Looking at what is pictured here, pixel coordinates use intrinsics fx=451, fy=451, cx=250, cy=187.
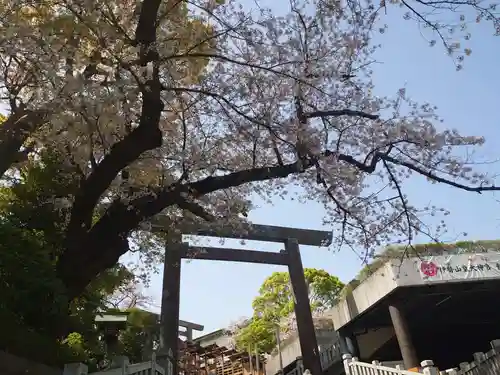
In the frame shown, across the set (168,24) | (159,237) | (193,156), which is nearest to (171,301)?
(159,237)

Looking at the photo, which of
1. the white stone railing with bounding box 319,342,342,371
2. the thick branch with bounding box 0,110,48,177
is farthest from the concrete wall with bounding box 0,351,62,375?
the white stone railing with bounding box 319,342,342,371

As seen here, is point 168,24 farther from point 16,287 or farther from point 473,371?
point 473,371

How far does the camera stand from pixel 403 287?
400 inches

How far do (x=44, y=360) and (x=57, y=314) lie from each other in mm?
486

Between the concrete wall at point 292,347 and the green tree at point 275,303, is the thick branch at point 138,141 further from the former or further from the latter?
the green tree at point 275,303

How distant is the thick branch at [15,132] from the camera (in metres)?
5.33

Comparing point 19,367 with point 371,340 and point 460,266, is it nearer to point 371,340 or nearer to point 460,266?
point 460,266

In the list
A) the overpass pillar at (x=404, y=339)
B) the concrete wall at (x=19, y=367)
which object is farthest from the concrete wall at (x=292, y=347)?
the concrete wall at (x=19, y=367)

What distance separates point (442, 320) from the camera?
43.2 feet

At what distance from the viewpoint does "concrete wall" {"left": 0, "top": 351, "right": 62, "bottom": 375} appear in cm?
421

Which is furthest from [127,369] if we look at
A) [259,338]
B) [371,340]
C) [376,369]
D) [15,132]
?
[259,338]

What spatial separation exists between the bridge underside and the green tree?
5.16 m

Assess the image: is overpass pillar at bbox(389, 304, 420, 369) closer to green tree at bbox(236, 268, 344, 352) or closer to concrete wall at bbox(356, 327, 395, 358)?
concrete wall at bbox(356, 327, 395, 358)

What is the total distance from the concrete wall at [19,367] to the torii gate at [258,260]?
12.8 feet
